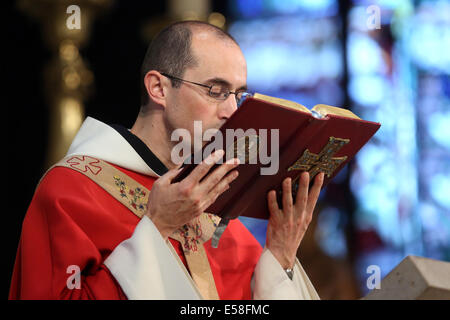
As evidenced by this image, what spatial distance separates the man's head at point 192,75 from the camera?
119 inches

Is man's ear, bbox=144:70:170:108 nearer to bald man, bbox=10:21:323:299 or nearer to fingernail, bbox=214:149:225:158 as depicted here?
bald man, bbox=10:21:323:299

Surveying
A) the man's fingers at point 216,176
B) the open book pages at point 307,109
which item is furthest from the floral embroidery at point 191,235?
the open book pages at point 307,109

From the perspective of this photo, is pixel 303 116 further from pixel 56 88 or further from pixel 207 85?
pixel 56 88

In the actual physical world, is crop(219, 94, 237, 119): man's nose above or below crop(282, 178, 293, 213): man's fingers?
above

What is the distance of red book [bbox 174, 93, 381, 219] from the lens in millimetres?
2432

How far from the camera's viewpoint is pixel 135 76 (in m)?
6.07

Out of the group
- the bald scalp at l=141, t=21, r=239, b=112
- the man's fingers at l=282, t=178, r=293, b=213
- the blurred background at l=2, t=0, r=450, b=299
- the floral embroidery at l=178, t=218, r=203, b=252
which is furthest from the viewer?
the blurred background at l=2, t=0, r=450, b=299

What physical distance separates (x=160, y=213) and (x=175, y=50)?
3.14ft

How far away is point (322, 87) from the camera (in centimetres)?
745

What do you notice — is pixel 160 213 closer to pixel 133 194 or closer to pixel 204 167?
pixel 204 167

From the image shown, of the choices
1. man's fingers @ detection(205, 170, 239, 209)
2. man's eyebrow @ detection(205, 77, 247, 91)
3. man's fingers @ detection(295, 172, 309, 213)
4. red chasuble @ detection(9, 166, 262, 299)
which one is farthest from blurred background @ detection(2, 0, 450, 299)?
man's fingers @ detection(205, 170, 239, 209)

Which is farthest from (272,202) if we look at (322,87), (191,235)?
(322,87)

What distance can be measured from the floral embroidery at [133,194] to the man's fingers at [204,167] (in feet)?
1.81

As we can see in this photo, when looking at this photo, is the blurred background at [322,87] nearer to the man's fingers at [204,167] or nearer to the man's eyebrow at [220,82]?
the man's eyebrow at [220,82]
